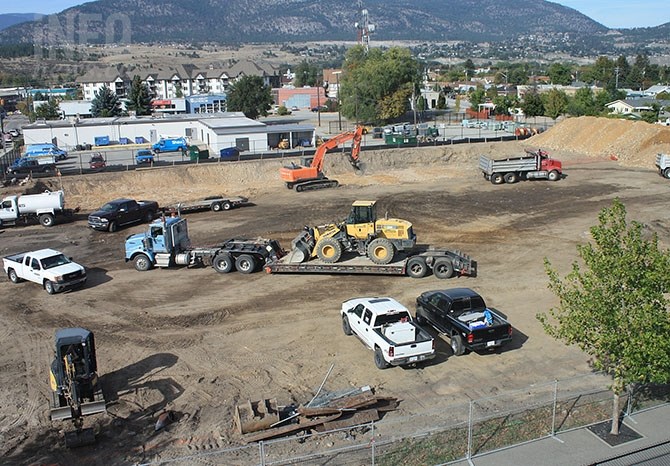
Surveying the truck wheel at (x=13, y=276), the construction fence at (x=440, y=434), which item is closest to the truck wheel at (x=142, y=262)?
the truck wheel at (x=13, y=276)

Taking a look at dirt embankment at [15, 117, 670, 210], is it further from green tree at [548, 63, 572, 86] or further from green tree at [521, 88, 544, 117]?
green tree at [548, 63, 572, 86]

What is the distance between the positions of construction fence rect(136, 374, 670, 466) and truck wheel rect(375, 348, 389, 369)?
7.69 feet

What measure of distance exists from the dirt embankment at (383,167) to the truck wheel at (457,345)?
2868cm

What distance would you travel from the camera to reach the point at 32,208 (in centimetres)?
3728

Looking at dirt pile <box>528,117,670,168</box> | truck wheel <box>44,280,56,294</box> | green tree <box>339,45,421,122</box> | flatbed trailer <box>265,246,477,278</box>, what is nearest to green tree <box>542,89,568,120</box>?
green tree <box>339,45,421,122</box>

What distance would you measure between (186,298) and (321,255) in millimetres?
5864

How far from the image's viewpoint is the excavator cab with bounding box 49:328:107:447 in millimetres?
15617

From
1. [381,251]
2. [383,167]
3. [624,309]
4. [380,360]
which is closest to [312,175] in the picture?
[383,167]

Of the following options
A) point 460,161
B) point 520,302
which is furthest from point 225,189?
point 520,302

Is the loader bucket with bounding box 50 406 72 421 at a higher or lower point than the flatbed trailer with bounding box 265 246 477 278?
lower

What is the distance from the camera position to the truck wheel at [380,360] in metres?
18.1

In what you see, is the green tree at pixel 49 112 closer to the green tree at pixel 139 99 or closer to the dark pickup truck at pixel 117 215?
the green tree at pixel 139 99

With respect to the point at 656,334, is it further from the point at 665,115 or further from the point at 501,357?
the point at 665,115

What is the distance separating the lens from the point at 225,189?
48625mm
